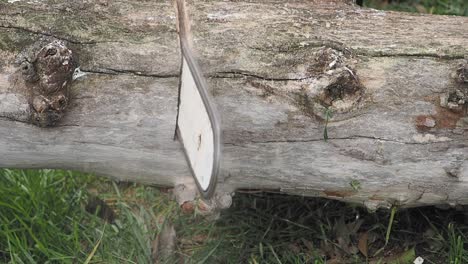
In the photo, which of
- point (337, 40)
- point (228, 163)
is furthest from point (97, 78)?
point (337, 40)

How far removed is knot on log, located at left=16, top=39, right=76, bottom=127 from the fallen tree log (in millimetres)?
31

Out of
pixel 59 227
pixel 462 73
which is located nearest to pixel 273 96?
pixel 462 73

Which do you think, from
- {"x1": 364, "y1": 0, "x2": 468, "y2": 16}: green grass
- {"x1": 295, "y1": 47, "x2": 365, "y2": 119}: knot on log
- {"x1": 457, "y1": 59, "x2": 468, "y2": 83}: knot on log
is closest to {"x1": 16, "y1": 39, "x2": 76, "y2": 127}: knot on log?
{"x1": 295, "y1": 47, "x2": 365, "y2": 119}: knot on log

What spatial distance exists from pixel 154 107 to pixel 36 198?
2.90ft

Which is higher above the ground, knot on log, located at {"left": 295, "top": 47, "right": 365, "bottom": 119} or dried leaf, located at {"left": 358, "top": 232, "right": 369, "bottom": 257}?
knot on log, located at {"left": 295, "top": 47, "right": 365, "bottom": 119}

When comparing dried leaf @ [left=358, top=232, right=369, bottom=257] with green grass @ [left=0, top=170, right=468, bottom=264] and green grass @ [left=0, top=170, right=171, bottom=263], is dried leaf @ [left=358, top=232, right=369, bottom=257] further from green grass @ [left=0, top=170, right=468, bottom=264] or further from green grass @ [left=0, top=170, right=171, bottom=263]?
green grass @ [left=0, top=170, right=171, bottom=263]

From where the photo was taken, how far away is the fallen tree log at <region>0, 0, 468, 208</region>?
6.51 feet

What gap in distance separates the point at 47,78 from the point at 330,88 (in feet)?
2.36

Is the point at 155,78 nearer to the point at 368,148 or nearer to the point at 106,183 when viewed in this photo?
the point at 368,148

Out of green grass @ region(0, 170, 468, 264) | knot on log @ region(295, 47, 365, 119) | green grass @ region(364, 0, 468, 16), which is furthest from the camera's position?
green grass @ region(364, 0, 468, 16)

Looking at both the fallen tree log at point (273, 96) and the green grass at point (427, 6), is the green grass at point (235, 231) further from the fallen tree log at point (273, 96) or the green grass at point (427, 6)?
the green grass at point (427, 6)

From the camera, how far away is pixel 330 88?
6.34 feet

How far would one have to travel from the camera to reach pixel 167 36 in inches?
81.3

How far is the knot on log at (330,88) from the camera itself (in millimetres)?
1932
